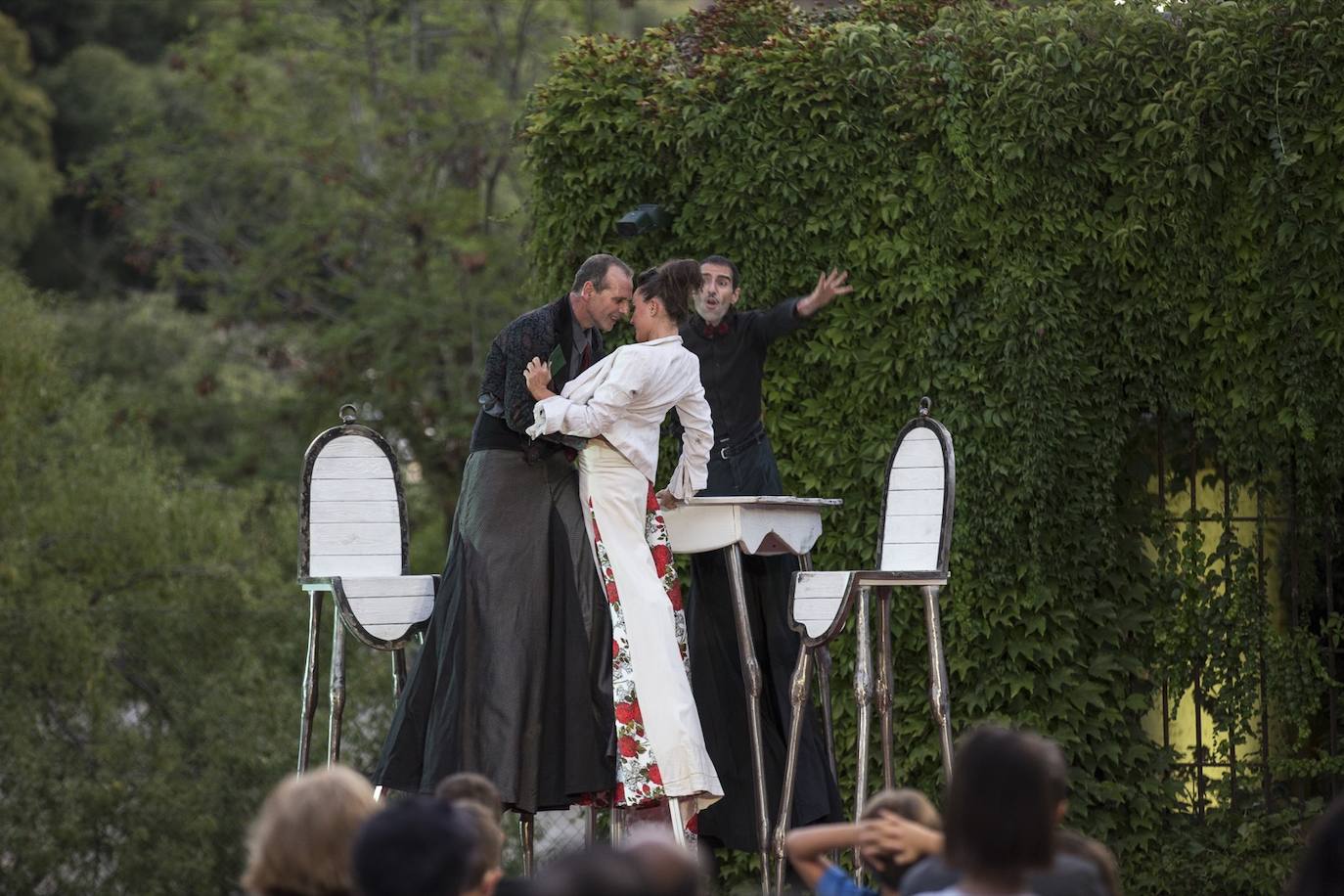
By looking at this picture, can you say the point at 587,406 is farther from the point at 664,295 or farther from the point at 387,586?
the point at 387,586

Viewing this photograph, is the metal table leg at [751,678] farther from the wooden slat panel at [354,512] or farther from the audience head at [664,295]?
the wooden slat panel at [354,512]

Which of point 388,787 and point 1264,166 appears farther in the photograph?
point 1264,166

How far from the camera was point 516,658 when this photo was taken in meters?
5.46

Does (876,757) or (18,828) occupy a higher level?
(876,757)

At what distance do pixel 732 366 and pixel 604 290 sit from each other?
1.18 meters

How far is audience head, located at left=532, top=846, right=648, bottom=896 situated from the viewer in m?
2.23

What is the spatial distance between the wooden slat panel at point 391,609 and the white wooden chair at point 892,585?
3.94 ft

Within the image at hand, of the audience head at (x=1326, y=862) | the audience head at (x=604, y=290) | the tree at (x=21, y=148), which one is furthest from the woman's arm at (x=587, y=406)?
the tree at (x=21, y=148)

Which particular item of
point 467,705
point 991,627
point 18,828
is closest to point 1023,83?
point 991,627

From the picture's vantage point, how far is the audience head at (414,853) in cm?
292

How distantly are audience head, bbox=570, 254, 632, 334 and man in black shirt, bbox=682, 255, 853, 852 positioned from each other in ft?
3.11

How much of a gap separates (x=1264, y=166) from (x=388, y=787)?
A: 3.85m

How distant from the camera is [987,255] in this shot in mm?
6867

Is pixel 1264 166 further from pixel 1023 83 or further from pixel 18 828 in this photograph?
pixel 18 828
